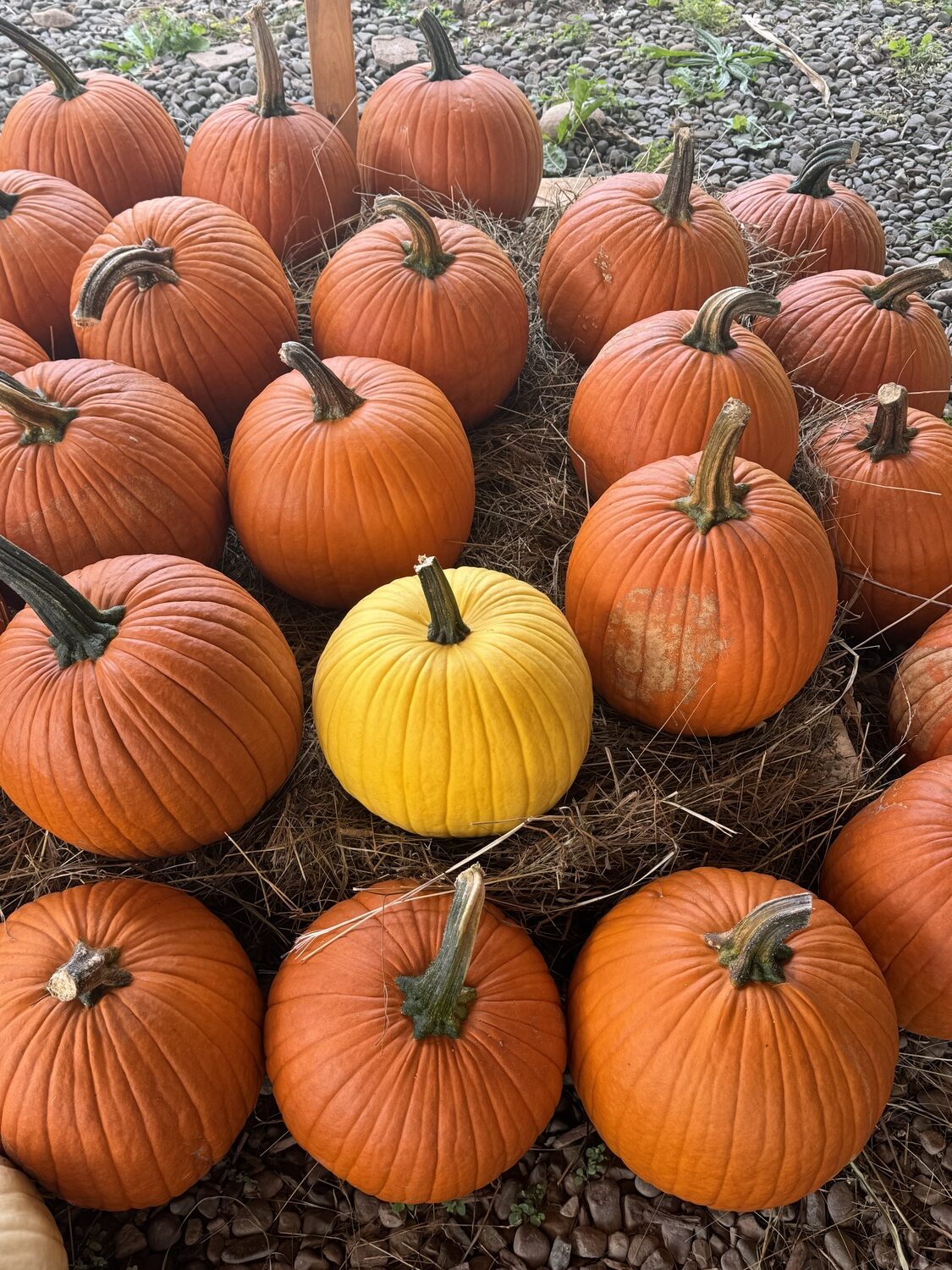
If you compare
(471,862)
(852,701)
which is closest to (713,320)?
(852,701)

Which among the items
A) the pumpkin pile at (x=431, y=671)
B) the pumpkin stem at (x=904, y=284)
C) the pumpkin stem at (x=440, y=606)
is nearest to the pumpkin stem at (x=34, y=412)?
the pumpkin pile at (x=431, y=671)

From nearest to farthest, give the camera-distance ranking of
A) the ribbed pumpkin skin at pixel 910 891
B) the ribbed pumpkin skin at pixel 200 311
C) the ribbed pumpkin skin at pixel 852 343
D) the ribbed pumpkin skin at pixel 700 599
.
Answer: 1. the ribbed pumpkin skin at pixel 910 891
2. the ribbed pumpkin skin at pixel 700 599
3. the ribbed pumpkin skin at pixel 200 311
4. the ribbed pumpkin skin at pixel 852 343

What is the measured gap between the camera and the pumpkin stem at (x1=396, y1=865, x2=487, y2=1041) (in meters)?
1.50

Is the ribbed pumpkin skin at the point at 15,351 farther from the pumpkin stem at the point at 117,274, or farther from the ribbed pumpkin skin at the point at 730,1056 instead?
the ribbed pumpkin skin at the point at 730,1056

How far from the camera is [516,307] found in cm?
279

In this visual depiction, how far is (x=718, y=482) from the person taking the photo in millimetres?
2010

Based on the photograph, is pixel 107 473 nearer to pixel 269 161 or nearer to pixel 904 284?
pixel 269 161

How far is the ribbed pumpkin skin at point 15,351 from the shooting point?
2422mm

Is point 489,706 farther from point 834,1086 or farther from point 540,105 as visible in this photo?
point 540,105

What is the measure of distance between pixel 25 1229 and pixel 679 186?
9.28 ft

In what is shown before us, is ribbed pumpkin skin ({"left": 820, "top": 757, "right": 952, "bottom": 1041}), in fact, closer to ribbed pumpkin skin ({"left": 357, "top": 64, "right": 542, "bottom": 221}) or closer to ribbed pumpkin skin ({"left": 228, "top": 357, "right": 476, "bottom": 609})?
ribbed pumpkin skin ({"left": 228, "top": 357, "right": 476, "bottom": 609})

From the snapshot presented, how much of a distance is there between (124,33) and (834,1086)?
6562 millimetres

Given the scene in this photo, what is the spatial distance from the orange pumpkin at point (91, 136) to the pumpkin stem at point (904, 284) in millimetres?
2395

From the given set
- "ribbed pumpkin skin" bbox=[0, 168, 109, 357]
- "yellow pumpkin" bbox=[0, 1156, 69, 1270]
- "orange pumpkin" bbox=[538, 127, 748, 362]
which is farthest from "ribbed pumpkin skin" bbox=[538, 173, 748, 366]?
"yellow pumpkin" bbox=[0, 1156, 69, 1270]
